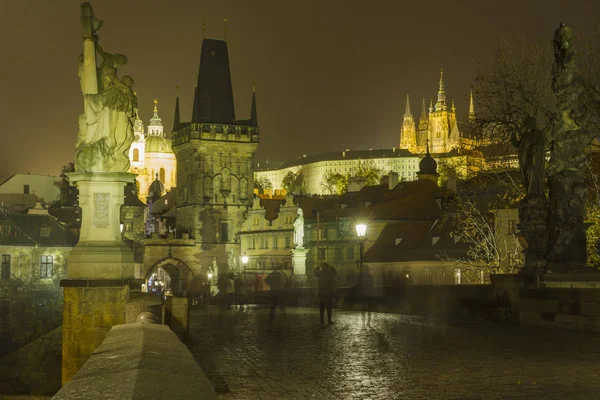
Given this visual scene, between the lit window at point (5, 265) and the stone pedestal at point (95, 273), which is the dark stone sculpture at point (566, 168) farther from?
the lit window at point (5, 265)

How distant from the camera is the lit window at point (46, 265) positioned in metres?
79.8

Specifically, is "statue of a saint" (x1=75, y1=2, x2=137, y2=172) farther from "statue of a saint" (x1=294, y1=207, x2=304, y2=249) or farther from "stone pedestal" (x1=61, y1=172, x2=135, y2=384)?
"statue of a saint" (x1=294, y1=207, x2=304, y2=249)

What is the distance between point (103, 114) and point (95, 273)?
2.64 m

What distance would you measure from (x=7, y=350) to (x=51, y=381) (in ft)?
52.8

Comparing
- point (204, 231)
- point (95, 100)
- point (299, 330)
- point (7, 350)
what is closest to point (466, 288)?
point (299, 330)

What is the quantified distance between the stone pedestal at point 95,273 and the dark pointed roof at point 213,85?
305ft

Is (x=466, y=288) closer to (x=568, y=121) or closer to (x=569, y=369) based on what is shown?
(x=568, y=121)

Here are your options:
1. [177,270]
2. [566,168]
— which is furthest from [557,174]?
[177,270]

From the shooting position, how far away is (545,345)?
14328mm

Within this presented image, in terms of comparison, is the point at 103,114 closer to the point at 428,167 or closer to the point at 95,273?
the point at 95,273

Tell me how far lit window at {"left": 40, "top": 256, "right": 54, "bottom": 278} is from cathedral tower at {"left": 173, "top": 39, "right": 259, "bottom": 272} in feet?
80.3

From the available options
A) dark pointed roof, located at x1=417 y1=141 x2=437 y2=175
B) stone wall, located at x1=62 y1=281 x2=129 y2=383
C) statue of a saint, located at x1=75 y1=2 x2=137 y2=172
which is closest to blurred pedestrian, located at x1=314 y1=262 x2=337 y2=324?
statue of a saint, located at x1=75 y1=2 x2=137 y2=172

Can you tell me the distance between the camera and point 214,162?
105812mm

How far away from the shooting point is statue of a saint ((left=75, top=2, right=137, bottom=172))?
1464cm
